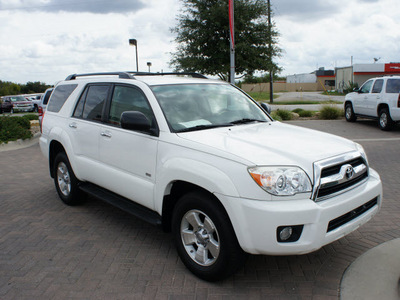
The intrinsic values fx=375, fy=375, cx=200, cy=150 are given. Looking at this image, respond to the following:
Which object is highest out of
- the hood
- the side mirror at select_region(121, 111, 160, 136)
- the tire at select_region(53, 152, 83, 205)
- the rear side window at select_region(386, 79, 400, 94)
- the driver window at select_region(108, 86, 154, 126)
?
the rear side window at select_region(386, 79, 400, 94)

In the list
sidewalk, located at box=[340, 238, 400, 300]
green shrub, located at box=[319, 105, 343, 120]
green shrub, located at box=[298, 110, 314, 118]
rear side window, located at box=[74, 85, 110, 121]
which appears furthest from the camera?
green shrub, located at box=[298, 110, 314, 118]

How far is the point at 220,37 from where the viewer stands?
58.0ft

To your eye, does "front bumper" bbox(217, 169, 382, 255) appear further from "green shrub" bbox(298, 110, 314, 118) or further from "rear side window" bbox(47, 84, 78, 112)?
"green shrub" bbox(298, 110, 314, 118)

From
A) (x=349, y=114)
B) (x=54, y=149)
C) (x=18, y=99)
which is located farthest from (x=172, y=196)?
(x=18, y=99)

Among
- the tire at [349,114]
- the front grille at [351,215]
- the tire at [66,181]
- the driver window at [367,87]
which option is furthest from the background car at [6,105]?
the front grille at [351,215]

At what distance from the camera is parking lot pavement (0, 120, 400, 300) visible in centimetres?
329

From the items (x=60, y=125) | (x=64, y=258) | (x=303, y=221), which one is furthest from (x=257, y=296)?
(x=60, y=125)

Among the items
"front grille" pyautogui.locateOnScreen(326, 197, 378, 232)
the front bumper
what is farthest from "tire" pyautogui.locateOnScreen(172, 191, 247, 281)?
"front grille" pyautogui.locateOnScreen(326, 197, 378, 232)

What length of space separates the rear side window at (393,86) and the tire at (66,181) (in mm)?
11260

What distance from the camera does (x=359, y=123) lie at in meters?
15.5

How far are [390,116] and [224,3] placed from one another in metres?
8.89

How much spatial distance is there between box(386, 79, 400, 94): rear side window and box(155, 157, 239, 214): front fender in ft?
37.7

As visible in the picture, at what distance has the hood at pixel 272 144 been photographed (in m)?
3.06

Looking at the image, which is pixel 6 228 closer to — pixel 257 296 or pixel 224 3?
A: pixel 257 296
